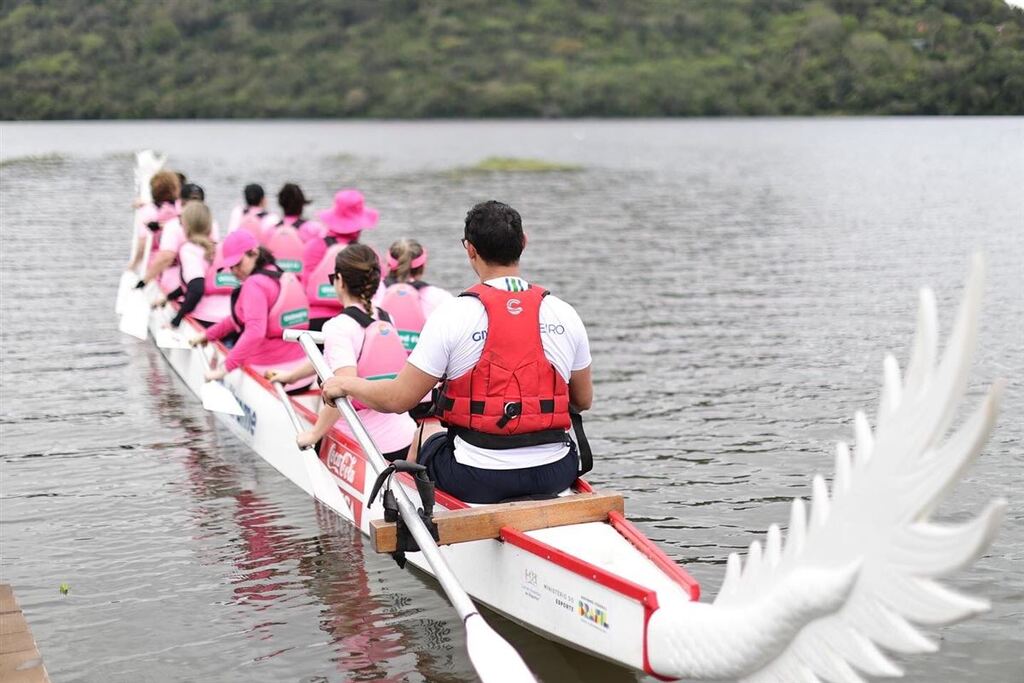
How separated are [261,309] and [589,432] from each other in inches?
143

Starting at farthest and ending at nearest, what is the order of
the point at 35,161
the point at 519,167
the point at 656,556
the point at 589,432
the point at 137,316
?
the point at 35,161
the point at 519,167
the point at 137,316
the point at 589,432
the point at 656,556

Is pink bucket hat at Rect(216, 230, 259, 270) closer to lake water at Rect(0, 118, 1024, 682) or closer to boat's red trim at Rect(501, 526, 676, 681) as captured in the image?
lake water at Rect(0, 118, 1024, 682)

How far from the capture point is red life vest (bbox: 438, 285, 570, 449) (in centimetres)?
611

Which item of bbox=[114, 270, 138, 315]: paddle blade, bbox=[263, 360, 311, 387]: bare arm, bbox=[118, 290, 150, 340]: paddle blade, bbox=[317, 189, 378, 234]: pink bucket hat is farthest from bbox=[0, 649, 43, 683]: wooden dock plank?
bbox=[114, 270, 138, 315]: paddle blade

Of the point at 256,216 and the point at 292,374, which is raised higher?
the point at 256,216

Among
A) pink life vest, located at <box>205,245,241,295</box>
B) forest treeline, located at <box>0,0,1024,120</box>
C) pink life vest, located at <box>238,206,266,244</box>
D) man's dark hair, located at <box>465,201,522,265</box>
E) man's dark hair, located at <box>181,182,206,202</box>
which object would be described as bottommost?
pink life vest, located at <box>205,245,241,295</box>

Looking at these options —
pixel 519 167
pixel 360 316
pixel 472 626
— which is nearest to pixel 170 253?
pixel 360 316

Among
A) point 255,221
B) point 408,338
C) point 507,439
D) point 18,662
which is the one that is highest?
point 255,221

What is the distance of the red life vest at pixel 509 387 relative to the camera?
20.0 feet

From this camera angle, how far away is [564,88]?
135875 mm

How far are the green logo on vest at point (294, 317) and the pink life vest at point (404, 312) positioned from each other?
1189 mm

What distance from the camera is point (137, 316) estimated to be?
1543cm

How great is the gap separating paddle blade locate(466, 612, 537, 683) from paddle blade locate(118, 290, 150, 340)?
34.8ft

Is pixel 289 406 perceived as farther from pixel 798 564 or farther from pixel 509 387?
pixel 798 564
